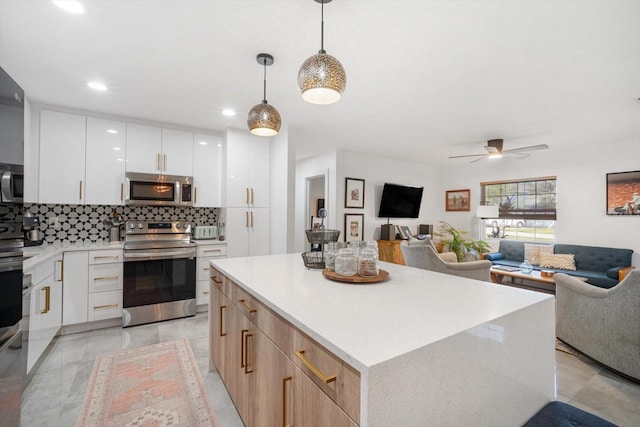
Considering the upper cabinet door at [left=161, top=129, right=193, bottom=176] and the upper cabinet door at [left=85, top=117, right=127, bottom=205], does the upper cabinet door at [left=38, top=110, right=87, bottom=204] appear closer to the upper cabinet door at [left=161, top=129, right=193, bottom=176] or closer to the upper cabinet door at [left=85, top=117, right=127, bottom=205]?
the upper cabinet door at [left=85, top=117, right=127, bottom=205]

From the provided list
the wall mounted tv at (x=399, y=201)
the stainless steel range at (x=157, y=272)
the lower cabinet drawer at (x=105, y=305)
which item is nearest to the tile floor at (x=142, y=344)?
the lower cabinet drawer at (x=105, y=305)

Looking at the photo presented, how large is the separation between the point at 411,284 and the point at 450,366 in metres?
0.64

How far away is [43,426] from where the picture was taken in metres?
1.65

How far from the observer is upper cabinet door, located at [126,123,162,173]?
336 cm

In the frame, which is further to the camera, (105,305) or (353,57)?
(105,305)

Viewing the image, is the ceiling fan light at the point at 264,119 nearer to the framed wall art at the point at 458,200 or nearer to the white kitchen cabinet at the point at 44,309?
the white kitchen cabinet at the point at 44,309

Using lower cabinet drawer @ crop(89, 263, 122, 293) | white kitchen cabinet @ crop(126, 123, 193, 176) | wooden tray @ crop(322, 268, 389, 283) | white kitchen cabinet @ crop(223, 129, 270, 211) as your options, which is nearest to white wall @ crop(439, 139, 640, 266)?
white kitchen cabinet @ crop(223, 129, 270, 211)

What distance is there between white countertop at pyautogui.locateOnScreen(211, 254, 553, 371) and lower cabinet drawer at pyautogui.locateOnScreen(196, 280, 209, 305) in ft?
6.79

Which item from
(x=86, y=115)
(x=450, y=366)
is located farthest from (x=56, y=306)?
(x=450, y=366)

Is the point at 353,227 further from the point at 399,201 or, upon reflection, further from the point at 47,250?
the point at 47,250

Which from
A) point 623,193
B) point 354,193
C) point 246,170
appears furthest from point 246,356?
point 623,193

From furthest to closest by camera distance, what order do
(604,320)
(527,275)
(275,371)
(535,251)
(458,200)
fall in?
(458,200) < (535,251) < (527,275) < (604,320) < (275,371)

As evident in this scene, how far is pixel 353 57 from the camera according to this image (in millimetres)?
2082

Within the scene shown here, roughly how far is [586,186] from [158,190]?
249 inches
